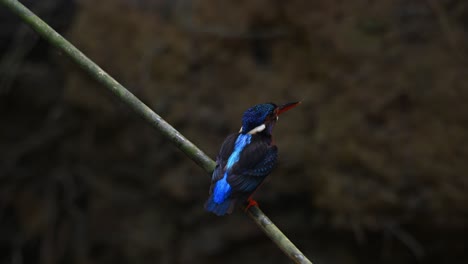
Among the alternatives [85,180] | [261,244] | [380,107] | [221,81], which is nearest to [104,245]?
[85,180]

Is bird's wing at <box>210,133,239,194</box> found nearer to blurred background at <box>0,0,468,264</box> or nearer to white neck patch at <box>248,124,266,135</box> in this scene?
white neck patch at <box>248,124,266,135</box>

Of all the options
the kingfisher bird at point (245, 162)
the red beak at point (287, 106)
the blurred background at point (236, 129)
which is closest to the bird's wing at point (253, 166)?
the kingfisher bird at point (245, 162)

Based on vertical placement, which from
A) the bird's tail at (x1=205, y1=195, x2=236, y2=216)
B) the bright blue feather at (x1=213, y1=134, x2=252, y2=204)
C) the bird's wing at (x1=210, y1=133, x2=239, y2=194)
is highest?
the bird's wing at (x1=210, y1=133, x2=239, y2=194)

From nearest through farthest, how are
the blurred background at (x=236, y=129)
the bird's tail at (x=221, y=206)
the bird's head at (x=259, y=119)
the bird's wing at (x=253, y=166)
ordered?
1. the bird's tail at (x=221, y=206)
2. the bird's wing at (x=253, y=166)
3. the bird's head at (x=259, y=119)
4. the blurred background at (x=236, y=129)

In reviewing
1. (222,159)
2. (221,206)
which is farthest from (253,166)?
(221,206)

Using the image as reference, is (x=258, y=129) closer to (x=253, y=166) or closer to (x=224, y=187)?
(x=253, y=166)

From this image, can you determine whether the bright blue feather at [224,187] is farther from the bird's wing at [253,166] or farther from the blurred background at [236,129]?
the blurred background at [236,129]

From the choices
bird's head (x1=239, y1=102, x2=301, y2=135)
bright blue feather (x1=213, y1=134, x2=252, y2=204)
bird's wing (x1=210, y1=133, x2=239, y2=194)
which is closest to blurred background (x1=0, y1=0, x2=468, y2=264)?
bird's head (x1=239, y1=102, x2=301, y2=135)
